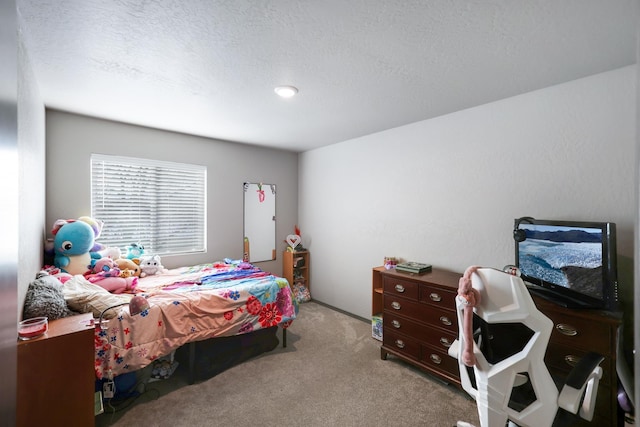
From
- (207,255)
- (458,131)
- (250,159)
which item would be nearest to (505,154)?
(458,131)

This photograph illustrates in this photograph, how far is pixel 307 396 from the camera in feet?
6.98

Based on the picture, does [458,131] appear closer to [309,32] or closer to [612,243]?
[612,243]

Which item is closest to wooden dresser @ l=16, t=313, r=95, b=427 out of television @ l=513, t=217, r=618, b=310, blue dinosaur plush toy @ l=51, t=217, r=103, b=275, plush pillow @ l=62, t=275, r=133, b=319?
plush pillow @ l=62, t=275, r=133, b=319

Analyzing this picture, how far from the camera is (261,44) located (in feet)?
5.34

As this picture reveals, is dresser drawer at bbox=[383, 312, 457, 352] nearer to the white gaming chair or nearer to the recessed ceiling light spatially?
the white gaming chair

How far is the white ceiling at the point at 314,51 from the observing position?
1354 mm

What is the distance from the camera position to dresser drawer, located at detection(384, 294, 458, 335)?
2.22 m

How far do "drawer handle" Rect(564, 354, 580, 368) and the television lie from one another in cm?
30

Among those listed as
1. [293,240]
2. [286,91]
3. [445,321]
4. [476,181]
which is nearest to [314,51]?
[286,91]

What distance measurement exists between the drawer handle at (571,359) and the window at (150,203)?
12.4 feet

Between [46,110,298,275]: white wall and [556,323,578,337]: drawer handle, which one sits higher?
[46,110,298,275]: white wall

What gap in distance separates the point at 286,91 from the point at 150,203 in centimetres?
234

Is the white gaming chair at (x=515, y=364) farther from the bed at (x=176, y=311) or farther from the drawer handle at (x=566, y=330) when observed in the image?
the bed at (x=176, y=311)

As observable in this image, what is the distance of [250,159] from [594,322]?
3970mm
